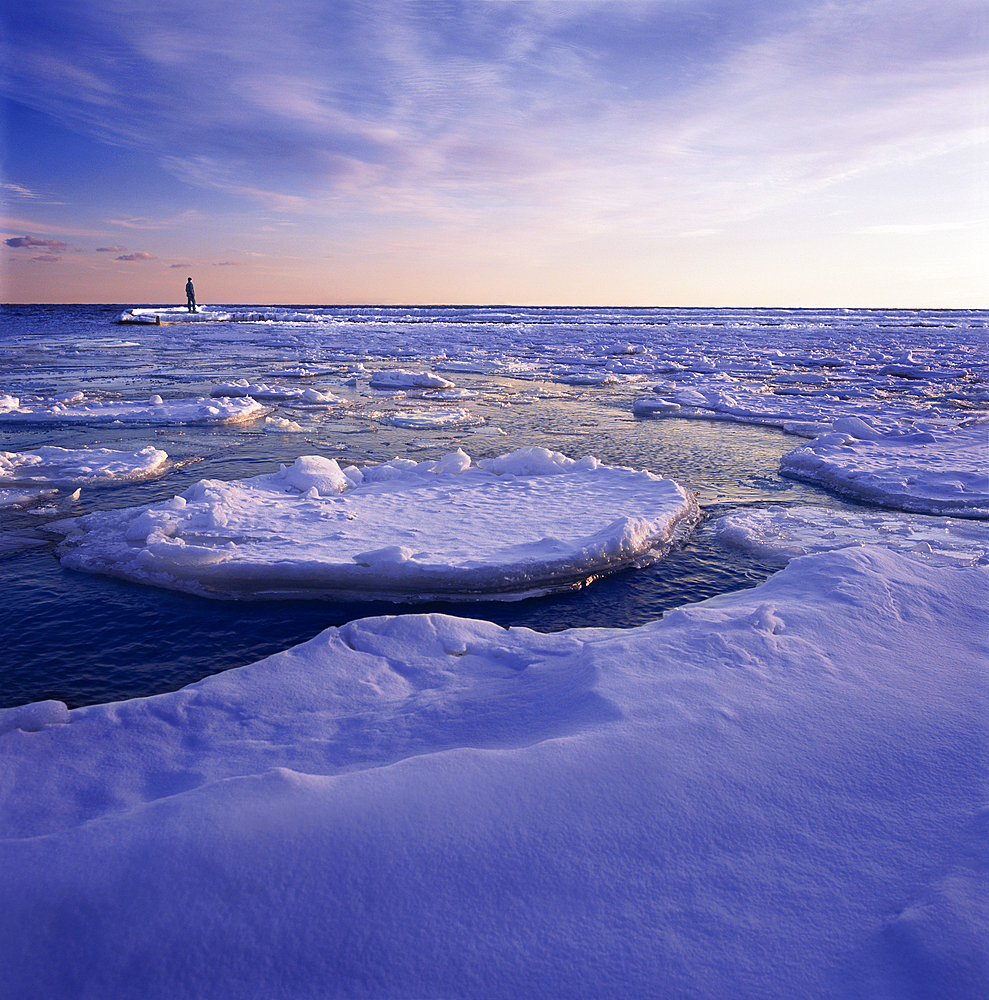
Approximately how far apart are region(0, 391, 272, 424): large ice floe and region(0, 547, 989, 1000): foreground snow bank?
9.45 metres

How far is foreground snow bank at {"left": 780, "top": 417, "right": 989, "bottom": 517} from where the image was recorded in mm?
7129

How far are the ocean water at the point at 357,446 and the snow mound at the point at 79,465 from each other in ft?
1.12

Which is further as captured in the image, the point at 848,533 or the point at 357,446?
the point at 357,446

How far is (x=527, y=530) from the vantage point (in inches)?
233

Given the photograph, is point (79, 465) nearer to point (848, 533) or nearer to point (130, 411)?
point (130, 411)

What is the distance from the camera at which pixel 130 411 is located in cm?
1172

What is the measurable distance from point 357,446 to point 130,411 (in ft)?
17.4

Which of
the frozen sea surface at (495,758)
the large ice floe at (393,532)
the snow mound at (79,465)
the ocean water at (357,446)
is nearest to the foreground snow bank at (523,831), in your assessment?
the frozen sea surface at (495,758)

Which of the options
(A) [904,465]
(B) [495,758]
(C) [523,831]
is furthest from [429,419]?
(C) [523,831]

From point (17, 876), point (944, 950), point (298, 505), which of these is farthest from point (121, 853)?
point (298, 505)

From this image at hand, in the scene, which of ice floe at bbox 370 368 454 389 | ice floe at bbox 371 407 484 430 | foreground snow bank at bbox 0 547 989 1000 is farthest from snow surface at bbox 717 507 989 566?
ice floe at bbox 370 368 454 389

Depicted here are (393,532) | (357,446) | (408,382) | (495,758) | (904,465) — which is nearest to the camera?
(495,758)

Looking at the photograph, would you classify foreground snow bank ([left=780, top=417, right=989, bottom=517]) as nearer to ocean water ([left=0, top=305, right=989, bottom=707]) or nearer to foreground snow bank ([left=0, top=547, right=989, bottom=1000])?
ocean water ([left=0, top=305, right=989, bottom=707])

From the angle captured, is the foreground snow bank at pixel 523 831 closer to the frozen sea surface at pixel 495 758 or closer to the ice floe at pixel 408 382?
the frozen sea surface at pixel 495 758
